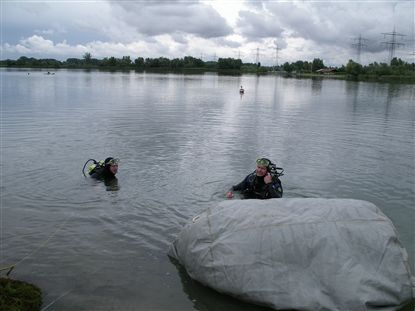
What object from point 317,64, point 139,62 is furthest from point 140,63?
point 317,64

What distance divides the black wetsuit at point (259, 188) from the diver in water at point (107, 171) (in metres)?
4.18

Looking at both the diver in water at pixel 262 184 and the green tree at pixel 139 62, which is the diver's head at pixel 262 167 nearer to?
the diver in water at pixel 262 184

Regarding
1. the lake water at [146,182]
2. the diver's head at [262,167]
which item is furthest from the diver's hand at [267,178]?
the lake water at [146,182]

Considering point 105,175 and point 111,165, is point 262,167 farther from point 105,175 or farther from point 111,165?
point 105,175

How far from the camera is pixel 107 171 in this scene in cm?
1359

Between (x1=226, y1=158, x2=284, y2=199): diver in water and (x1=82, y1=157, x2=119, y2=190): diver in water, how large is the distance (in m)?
4.16

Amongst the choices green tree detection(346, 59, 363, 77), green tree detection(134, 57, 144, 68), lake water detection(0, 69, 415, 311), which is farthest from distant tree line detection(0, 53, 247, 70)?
lake water detection(0, 69, 415, 311)

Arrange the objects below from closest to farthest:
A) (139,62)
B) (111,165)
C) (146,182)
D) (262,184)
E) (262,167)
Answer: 1. (262,167)
2. (262,184)
3. (111,165)
4. (146,182)
5. (139,62)

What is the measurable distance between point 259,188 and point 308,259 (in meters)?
4.67

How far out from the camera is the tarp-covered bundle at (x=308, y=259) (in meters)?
6.29

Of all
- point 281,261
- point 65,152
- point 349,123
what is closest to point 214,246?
point 281,261

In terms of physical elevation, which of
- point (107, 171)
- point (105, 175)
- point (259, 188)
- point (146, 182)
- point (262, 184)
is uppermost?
point (262, 184)

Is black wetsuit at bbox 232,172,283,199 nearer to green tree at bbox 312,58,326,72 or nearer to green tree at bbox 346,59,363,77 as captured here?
green tree at bbox 346,59,363,77

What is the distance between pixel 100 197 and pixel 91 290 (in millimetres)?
5254
